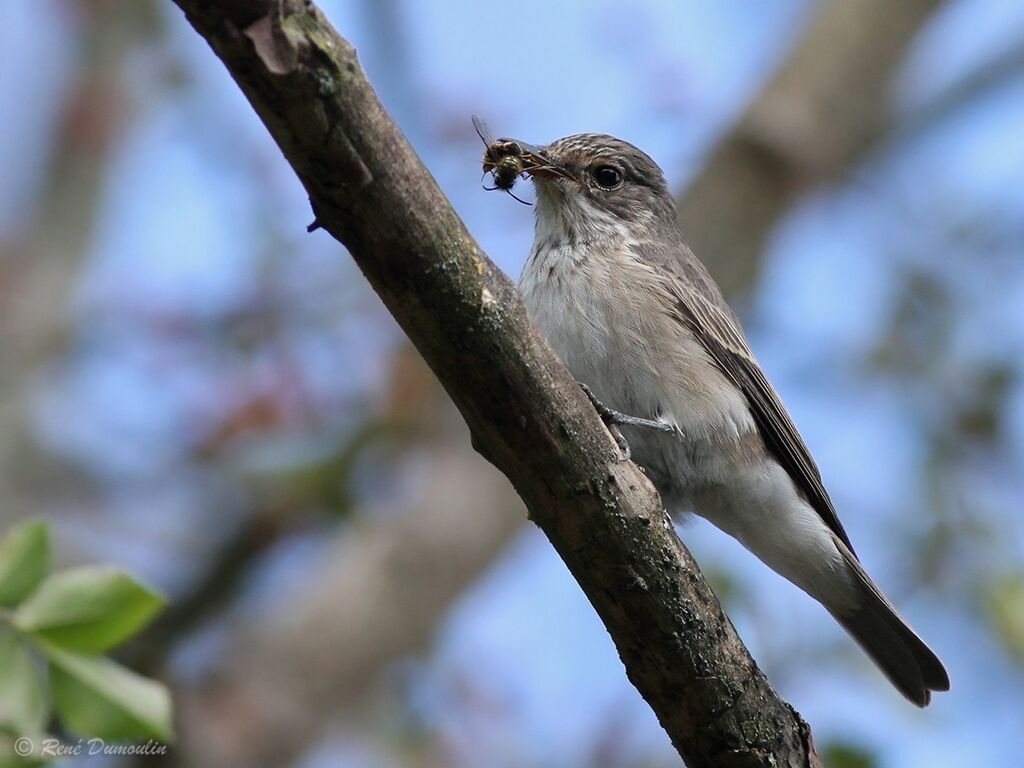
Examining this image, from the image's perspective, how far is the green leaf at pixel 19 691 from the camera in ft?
9.14

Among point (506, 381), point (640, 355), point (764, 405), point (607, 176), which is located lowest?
point (506, 381)

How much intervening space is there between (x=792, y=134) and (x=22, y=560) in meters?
8.09

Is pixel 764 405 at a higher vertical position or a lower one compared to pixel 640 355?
higher

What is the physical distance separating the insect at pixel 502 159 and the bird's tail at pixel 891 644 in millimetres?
2155

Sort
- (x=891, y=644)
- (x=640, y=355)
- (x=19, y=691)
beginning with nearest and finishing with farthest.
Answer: (x=19, y=691) < (x=640, y=355) < (x=891, y=644)

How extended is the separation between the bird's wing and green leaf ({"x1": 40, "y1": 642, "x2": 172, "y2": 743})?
313cm

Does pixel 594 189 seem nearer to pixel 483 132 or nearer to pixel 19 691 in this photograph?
pixel 483 132

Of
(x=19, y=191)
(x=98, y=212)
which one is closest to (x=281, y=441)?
(x=98, y=212)

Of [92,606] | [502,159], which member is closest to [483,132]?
[502,159]

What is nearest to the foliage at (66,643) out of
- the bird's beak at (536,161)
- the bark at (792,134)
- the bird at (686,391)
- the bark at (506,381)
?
the bark at (506,381)

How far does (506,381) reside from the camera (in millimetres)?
3117

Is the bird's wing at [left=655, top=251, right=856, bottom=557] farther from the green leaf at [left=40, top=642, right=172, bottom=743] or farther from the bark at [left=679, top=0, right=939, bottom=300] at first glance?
the bark at [left=679, top=0, right=939, bottom=300]

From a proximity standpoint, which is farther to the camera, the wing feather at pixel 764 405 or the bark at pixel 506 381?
the wing feather at pixel 764 405

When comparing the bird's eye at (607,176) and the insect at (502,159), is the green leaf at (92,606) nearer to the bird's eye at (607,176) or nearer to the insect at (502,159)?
the insect at (502,159)
